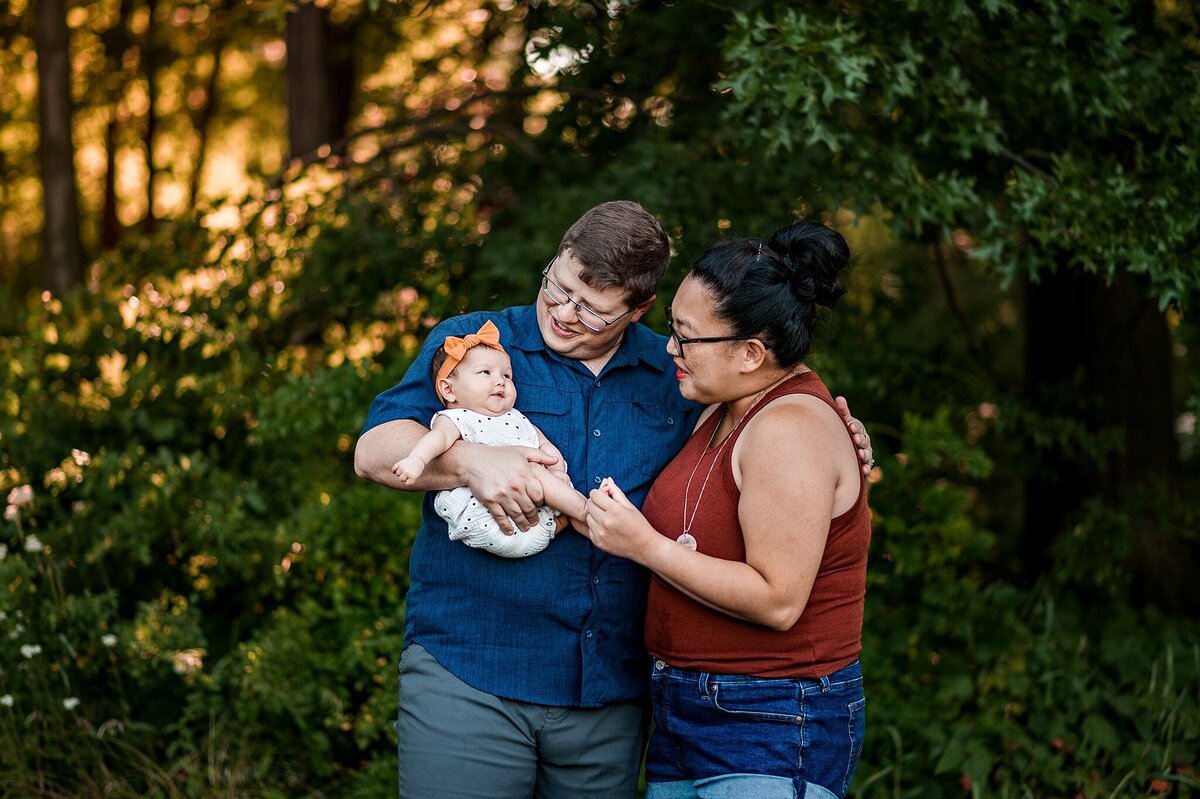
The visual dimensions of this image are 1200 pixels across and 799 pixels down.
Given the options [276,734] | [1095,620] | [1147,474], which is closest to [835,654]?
[276,734]

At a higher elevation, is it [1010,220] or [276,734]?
[1010,220]

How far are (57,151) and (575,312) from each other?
A: 18.0 feet

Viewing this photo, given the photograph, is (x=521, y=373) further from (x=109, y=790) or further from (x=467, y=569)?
(x=109, y=790)

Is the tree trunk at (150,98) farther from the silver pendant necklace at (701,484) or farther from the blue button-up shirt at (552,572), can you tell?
the silver pendant necklace at (701,484)

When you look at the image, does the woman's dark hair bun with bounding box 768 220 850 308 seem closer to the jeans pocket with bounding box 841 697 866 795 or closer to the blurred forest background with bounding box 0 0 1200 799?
the jeans pocket with bounding box 841 697 866 795

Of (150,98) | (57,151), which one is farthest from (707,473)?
(150,98)

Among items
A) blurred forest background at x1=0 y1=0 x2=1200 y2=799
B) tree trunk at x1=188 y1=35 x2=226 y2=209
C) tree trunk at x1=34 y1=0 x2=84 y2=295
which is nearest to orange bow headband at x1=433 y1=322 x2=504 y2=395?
blurred forest background at x1=0 y1=0 x2=1200 y2=799

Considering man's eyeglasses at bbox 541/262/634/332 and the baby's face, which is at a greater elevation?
man's eyeglasses at bbox 541/262/634/332

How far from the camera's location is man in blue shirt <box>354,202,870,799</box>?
Result: 2.50 m

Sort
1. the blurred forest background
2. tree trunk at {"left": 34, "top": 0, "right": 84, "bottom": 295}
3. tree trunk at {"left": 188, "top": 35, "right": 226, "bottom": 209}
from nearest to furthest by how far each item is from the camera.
A: 1. the blurred forest background
2. tree trunk at {"left": 34, "top": 0, "right": 84, "bottom": 295}
3. tree trunk at {"left": 188, "top": 35, "right": 226, "bottom": 209}

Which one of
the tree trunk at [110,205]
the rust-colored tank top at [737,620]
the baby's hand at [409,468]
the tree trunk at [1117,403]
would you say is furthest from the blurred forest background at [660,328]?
the tree trunk at [110,205]

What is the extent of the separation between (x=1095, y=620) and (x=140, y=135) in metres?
10.1

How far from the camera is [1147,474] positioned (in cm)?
531

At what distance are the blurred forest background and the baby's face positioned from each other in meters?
1.42
